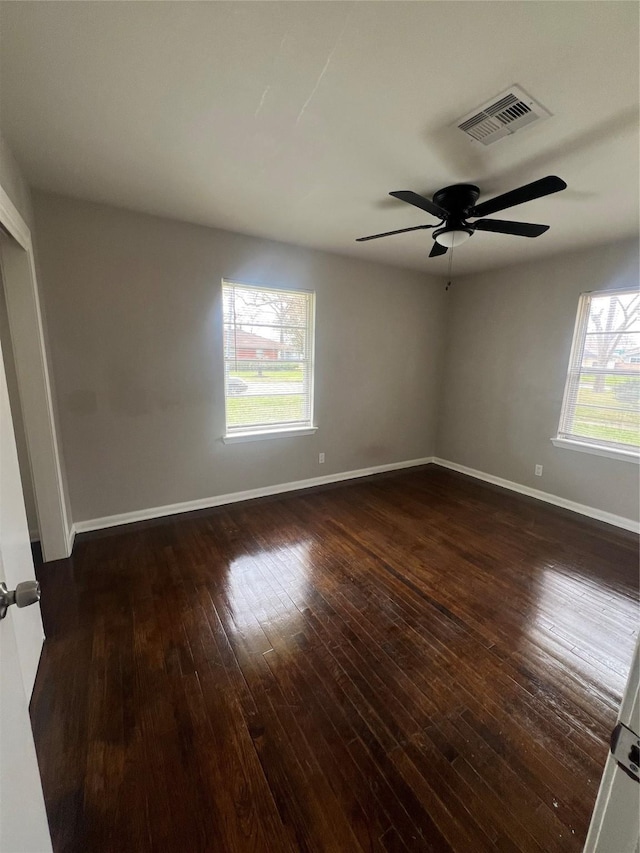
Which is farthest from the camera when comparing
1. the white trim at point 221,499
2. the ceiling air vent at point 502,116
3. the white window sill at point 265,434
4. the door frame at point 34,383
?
the white window sill at point 265,434

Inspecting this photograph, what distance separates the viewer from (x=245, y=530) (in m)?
3.01

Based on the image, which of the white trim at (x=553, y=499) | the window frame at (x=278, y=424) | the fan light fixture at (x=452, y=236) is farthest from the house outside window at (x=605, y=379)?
the window frame at (x=278, y=424)

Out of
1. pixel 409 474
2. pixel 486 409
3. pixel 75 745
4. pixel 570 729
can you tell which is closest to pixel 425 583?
pixel 570 729

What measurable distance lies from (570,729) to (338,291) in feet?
12.3

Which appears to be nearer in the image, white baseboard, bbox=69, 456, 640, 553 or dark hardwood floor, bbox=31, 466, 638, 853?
dark hardwood floor, bbox=31, 466, 638, 853

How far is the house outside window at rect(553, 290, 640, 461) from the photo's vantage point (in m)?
3.15

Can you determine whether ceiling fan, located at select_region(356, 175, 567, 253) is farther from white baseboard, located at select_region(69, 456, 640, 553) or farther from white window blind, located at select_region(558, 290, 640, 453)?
white baseboard, located at select_region(69, 456, 640, 553)

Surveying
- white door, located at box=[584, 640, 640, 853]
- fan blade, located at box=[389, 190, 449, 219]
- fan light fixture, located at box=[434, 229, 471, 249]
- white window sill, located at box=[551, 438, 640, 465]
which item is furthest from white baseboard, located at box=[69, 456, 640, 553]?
white door, located at box=[584, 640, 640, 853]

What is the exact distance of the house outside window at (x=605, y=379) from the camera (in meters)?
3.15

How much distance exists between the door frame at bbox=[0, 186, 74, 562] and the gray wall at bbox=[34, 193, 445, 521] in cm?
32

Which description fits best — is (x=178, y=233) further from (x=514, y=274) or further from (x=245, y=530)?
(x=514, y=274)

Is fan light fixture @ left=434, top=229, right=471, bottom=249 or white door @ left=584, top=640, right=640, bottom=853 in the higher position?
fan light fixture @ left=434, top=229, right=471, bottom=249

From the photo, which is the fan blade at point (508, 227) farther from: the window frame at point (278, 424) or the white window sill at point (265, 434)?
the white window sill at point (265, 434)

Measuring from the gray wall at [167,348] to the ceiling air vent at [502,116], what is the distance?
208cm
